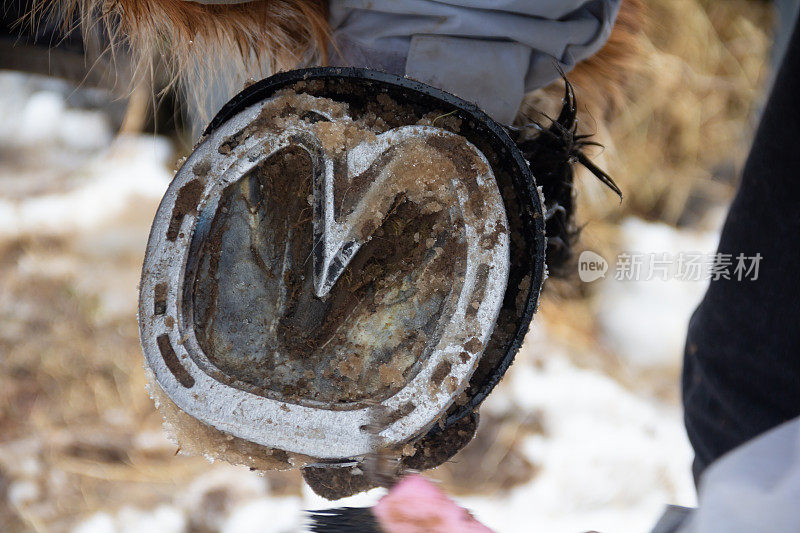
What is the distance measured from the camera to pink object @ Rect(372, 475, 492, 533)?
38 cm

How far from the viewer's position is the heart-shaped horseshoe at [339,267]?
1.55 ft

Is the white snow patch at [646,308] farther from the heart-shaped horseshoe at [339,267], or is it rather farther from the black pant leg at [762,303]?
the heart-shaped horseshoe at [339,267]

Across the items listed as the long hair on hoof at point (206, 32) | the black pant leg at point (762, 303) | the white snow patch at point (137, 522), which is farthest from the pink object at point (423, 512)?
the white snow patch at point (137, 522)

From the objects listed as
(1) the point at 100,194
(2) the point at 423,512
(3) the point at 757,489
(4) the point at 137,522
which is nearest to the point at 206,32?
(2) the point at 423,512

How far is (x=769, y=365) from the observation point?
1.87ft

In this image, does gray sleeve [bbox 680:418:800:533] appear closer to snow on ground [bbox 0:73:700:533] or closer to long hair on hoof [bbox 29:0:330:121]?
long hair on hoof [bbox 29:0:330:121]

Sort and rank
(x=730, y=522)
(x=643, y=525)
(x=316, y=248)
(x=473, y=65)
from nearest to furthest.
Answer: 1. (x=730, y=522)
2. (x=316, y=248)
3. (x=473, y=65)
4. (x=643, y=525)

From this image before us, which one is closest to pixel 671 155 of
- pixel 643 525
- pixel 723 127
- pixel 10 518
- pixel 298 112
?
pixel 723 127

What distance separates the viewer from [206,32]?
0.59 m

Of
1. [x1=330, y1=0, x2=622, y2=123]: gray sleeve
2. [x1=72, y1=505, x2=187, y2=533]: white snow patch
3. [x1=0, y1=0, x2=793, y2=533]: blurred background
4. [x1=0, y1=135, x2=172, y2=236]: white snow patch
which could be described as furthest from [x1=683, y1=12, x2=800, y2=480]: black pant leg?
[x1=0, y1=135, x2=172, y2=236]: white snow patch

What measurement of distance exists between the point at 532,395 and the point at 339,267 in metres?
0.91

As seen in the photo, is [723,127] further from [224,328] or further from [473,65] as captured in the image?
[224,328]

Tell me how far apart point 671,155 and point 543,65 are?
84 centimetres

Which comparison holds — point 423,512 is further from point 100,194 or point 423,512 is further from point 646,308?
point 100,194
